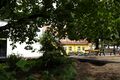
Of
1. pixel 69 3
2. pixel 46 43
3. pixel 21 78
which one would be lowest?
pixel 21 78

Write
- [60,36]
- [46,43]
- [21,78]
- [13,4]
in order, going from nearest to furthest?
1. [21,78]
2. [13,4]
3. [60,36]
4. [46,43]

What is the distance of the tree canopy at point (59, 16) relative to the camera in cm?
1664

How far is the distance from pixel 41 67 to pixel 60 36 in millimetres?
2186

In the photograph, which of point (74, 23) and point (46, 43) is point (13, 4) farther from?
point (46, 43)

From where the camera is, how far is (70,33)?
18.5 meters

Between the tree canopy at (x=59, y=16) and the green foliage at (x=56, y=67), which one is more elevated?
the tree canopy at (x=59, y=16)

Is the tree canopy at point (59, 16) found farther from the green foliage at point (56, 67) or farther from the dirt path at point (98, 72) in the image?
the dirt path at point (98, 72)

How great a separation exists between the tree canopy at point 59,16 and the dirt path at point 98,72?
202 cm

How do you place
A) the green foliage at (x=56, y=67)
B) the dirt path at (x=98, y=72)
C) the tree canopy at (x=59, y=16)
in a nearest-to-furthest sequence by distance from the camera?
1. the dirt path at (x=98, y=72)
2. the green foliage at (x=56, y=67)
3. the tree canopy at (x=59, y=16)

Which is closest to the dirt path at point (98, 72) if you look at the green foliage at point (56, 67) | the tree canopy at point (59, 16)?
the green foliage at point (56, 67)

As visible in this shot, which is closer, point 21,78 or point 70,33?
point 21,78

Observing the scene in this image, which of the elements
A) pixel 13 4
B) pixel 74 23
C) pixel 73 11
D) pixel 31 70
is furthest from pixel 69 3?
pixel 31 70

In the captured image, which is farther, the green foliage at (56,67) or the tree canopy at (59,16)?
the tree canopy at (59,16)

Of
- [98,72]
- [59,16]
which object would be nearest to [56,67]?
[98,72]
